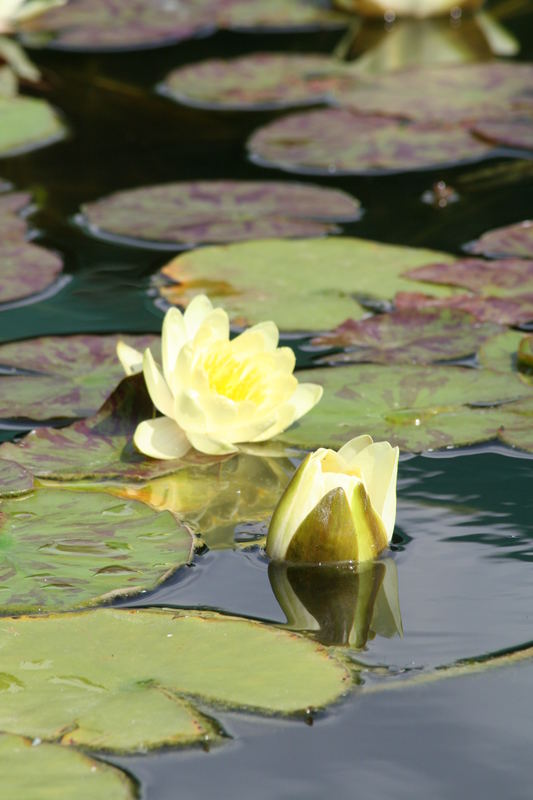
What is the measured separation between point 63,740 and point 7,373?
113 cm

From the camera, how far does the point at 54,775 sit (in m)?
1.39

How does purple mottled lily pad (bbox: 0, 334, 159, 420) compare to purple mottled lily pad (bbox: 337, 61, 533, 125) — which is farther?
purple mottled lily pad (bbox: 337, 61, 533, 125)

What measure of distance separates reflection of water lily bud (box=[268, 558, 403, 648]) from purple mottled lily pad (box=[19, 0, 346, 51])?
336 centimetres

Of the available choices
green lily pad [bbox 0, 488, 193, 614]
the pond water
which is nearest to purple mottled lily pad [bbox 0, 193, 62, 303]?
the pond water

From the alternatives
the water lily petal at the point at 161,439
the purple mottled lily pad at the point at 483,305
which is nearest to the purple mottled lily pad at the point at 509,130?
the purple mottled lily pad at the point at 483,305

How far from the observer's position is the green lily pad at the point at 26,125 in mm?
3842

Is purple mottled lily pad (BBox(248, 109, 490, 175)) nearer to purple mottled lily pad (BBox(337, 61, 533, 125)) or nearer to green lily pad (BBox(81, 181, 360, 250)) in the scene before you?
purple mottled lily pad (BBox(337, 61, 533, 125))

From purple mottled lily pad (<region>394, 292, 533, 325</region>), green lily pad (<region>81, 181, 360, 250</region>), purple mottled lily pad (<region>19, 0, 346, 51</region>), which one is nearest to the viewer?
purple mottled lily pad (<region>394, 292, 533, 325</region>)

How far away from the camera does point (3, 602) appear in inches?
68.1

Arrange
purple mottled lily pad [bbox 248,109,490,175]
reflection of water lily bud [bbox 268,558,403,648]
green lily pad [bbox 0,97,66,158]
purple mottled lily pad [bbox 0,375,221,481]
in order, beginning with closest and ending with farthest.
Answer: reflection of water lily bud [bbox 268,558,403,648], purple mottled lily pad [bbox 0,375,221,481], purple mottled lily pad [bbox 248,109,490,175], green lily pad [bbox 0,97,66,158]

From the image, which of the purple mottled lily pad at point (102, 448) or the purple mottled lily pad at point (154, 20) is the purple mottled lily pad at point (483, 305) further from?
the purple mottled lily pad at point (154, 20)

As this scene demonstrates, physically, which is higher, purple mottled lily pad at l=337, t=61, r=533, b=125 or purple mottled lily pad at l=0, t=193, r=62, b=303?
purple mottled lily pad at l=337, t=61, r=533, b=125

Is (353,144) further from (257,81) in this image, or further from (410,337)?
(410,337)

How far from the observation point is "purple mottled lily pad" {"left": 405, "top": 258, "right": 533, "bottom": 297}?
281 centimetres
